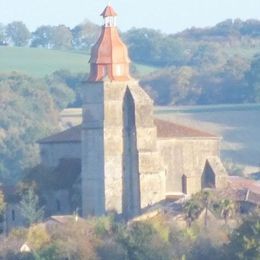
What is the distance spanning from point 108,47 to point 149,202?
12.9 ft

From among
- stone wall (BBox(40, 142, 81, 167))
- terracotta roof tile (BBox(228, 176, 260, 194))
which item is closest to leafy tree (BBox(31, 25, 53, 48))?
A: terracotta roof tile (BBox(228, 176, 260, 194))

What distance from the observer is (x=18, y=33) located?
142 m

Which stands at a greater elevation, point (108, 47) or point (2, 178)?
point (108, 47)

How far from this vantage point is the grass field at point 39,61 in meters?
120

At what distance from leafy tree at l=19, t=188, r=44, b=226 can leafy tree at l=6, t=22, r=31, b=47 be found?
7231 centimetres

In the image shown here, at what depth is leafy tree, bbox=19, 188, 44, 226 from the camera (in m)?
64.6

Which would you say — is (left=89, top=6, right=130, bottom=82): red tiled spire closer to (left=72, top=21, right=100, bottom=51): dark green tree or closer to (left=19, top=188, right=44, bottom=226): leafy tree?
(left=19, top=188, right=44, bottom=226): leafy tree

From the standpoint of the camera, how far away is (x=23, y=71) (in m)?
119

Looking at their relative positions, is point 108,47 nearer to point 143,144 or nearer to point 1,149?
point 143,144

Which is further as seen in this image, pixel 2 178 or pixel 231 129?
pixel 231 129

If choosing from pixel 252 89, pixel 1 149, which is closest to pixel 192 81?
pixel 252 89

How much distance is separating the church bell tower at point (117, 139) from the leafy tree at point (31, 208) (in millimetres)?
1160

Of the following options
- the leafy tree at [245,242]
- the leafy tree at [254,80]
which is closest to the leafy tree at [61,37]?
the leafy tree at [254,80]

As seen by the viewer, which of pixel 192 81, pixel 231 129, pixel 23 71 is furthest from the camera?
pixel 23 71
